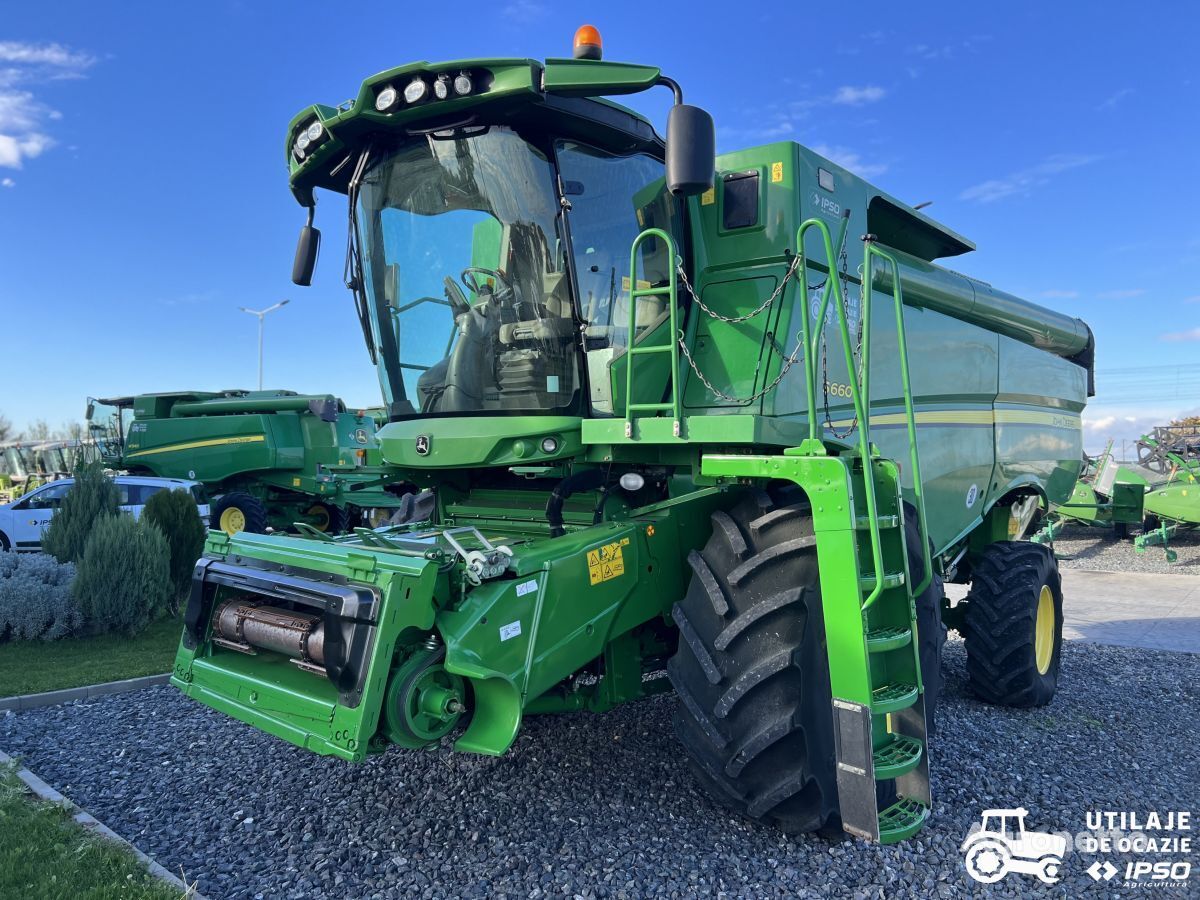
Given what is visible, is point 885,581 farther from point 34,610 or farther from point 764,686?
point 34,610

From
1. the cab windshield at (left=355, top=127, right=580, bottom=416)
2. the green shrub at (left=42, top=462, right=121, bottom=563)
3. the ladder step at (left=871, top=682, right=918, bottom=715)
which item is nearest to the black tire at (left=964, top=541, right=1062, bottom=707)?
the ladder step at (left=871, top=682, right=918, bottom=715)

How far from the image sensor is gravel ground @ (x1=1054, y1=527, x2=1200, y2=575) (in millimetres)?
14203

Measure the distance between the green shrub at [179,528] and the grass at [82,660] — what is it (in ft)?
2.35

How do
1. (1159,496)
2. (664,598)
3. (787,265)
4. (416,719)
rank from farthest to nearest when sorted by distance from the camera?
(1159,496), (787,265), (664,598), (416,719)

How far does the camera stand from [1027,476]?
6.58m

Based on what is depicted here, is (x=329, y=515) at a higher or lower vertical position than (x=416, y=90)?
lower

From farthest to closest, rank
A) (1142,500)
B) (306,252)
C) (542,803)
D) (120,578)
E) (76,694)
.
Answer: (1142,500), (120,578), (76,694), (306,252), (542,803)

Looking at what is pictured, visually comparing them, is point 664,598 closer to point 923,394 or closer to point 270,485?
point 923,394

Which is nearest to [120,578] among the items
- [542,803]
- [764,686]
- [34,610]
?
[34,610]

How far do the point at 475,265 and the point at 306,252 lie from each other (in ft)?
4.32

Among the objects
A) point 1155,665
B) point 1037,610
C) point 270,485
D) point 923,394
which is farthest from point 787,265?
point 270,485

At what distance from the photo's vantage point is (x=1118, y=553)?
52.4 feet

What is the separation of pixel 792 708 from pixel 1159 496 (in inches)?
606

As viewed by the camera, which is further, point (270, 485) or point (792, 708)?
point (270, 485)
